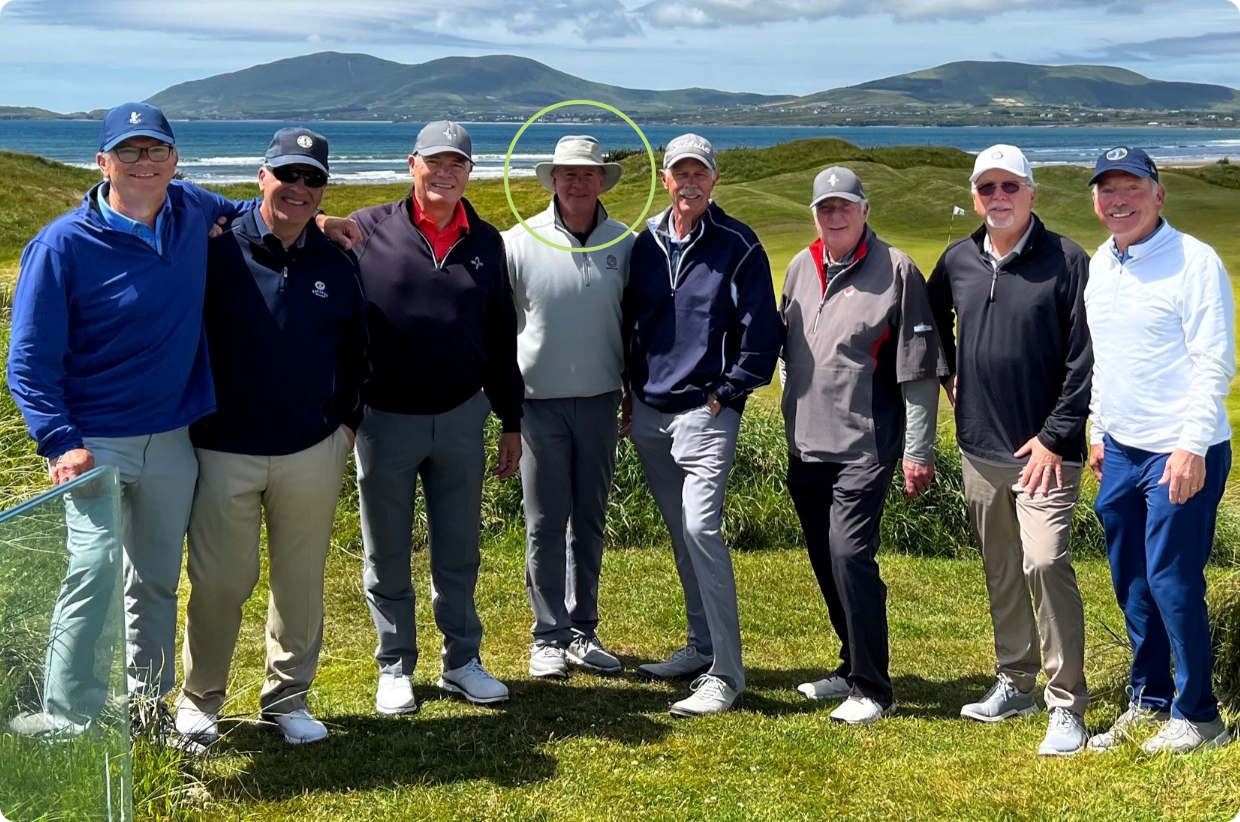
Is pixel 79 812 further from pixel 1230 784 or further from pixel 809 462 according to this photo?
pixel 1230 784

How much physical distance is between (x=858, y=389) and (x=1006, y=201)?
3.18 feet

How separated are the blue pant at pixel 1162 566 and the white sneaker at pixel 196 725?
3589mm

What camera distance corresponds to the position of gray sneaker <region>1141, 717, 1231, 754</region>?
454 cm

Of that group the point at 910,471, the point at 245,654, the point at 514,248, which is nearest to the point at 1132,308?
the point at 910,471

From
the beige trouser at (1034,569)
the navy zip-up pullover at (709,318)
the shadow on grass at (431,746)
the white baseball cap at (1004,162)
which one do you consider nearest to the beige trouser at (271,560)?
the shadow on grass at (431,746)

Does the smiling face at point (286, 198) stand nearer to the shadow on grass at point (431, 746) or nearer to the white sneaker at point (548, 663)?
the shadow on grass at point (431, 746)

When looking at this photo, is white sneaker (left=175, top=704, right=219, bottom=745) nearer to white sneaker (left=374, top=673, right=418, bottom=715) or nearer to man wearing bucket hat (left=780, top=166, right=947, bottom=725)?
white sneaker (left=374, top=673, right=418, bottom=715)

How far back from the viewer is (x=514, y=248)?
558cm

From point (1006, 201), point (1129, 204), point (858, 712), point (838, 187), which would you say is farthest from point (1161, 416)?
point (858, 712)

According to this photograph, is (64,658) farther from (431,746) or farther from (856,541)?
(856,541)

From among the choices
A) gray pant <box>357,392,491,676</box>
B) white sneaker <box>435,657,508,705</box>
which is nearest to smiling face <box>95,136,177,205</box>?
gray pant <box>357,392,491,676</box>

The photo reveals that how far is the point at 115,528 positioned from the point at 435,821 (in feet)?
5.18

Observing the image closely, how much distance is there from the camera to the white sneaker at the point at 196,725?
15.4 feet

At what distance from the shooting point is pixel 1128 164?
4465 mm
